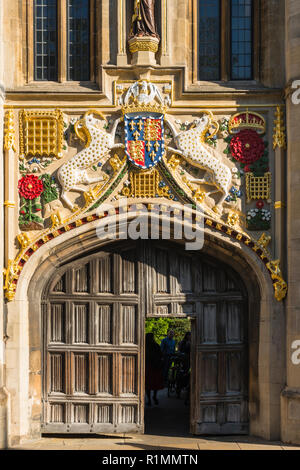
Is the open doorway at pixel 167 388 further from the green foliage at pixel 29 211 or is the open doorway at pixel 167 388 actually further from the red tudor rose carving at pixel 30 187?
the red tudor rose carving at pixel 30 187

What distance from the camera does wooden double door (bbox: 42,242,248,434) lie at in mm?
11773

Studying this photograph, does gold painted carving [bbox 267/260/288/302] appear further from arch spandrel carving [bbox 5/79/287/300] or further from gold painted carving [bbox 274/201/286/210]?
gold painted carving [bbox 274/201/286/210]

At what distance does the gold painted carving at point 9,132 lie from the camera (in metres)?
11.3

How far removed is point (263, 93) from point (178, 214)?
93.6 inches

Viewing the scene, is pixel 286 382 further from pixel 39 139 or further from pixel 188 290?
pixel 39 139

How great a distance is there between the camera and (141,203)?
11375 mm

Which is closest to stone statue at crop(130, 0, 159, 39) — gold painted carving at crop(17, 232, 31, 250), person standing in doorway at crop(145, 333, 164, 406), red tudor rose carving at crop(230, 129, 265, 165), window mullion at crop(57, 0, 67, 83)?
window mullion at crop(57, 0, 67, 83)

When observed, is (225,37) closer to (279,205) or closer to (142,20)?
(142,20)

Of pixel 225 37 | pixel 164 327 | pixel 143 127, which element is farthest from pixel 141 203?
pixel 164 327

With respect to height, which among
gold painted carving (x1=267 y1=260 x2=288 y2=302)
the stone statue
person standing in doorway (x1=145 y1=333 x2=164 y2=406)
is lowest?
person standing in doorway (x1=145 y1=333 x2=164 y2=406)

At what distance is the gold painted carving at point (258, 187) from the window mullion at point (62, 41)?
11.4 ft

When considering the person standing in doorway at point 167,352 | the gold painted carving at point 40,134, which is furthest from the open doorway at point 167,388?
the gold painted carving at point 40,134

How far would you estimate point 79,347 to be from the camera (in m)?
11.8

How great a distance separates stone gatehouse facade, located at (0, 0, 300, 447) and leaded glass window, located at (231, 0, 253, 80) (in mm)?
24
